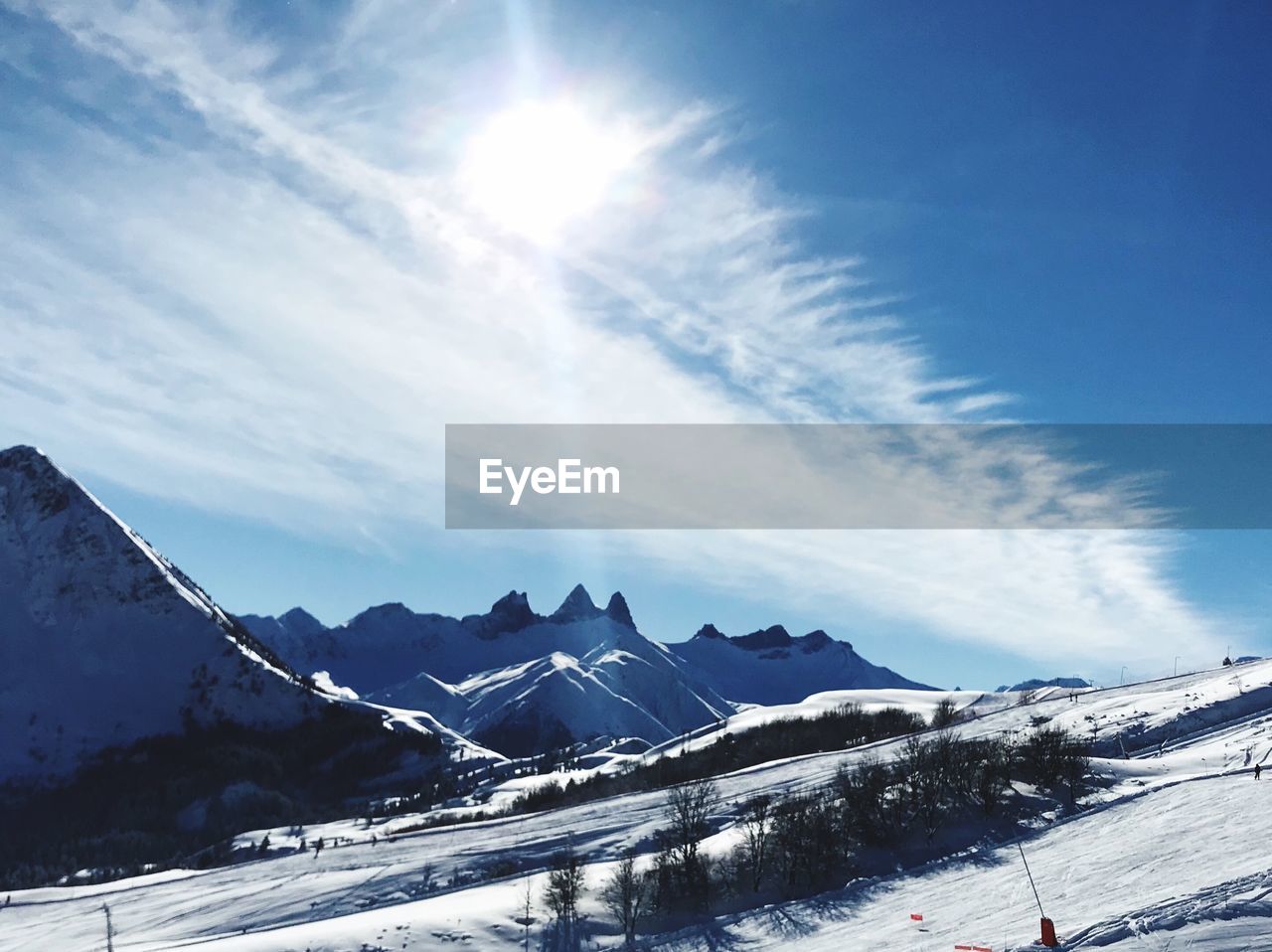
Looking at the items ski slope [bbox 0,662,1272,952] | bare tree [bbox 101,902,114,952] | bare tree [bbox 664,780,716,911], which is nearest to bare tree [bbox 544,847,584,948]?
ski slope [bbox 0,662,1272,952]

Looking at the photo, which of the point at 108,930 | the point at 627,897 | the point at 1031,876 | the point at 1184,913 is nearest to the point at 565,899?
the point at 627,897

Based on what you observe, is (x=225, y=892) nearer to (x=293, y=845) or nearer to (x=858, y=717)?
(x=293, y=845)

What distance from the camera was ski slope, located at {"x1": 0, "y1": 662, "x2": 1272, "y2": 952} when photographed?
39.4 metres

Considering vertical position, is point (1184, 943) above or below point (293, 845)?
above

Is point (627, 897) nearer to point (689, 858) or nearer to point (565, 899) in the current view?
point (565, 899)

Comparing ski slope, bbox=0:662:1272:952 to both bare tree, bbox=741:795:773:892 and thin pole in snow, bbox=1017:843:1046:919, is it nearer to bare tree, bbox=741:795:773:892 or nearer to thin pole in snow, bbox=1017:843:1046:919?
thin pole in snow, bbox=1017:843:1046:919

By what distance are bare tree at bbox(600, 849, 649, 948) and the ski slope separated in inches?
62.0

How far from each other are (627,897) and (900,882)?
19.9 meters

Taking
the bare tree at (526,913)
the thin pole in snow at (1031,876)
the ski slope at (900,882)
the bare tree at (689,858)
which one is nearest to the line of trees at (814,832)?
the bare tree at (689,858)

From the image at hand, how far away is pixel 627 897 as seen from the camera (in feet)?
208

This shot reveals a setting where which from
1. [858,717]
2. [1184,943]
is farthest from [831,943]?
[858,717]

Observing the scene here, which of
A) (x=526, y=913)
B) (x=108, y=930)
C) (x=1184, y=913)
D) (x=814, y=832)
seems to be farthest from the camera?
(x=108, y=930)

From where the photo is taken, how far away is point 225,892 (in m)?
91.3

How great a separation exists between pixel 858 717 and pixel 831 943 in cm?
12948
